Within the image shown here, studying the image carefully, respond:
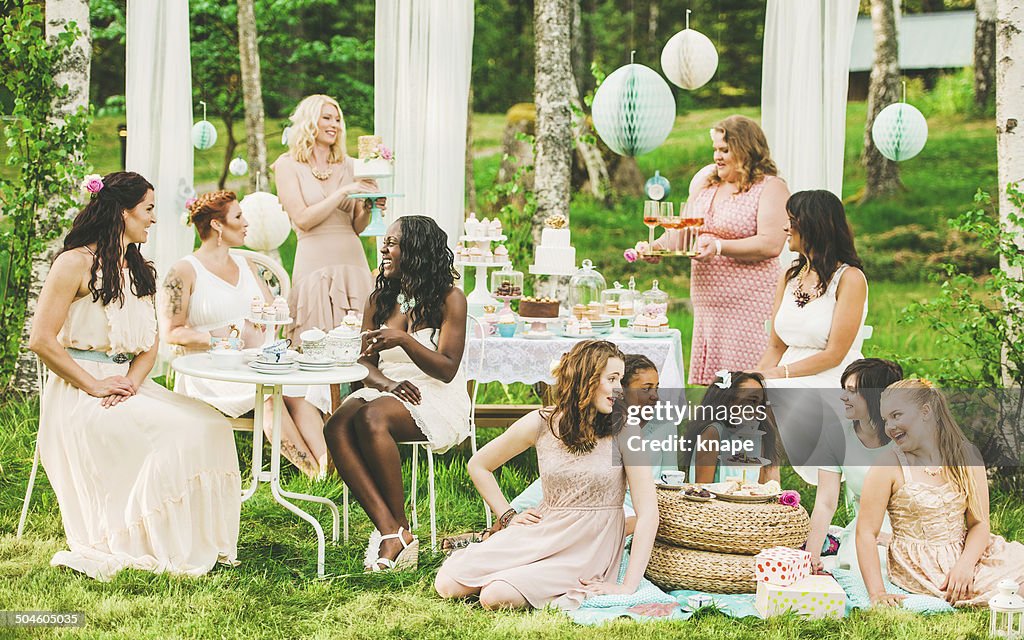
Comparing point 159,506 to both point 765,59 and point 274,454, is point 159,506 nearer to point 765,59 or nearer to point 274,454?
point 274,454

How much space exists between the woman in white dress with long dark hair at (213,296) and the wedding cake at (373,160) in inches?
25.4

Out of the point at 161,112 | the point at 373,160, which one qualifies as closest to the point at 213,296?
the point at 373,160

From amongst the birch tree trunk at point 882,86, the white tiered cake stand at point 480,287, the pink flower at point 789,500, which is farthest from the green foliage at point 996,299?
the birch tree trunk at point 882,86

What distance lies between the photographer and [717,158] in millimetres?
5082

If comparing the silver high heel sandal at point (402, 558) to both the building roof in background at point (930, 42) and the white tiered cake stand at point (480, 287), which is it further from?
the building roof in background at point (930, 42)

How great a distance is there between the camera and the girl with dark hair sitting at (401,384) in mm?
4145

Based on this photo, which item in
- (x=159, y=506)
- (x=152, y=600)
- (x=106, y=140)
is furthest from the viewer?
(x=106, y=140)

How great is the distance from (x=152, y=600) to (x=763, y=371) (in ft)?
7.89

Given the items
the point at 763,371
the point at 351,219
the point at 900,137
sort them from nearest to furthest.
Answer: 1. the point at 763,371
2. the point at 351,219
3. the point at 900,137

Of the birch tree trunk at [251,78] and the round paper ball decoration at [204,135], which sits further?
the birch tree trunk at [251,78]

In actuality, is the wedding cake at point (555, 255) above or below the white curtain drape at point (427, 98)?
below

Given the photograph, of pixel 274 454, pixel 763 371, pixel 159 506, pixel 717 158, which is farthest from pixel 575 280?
pixel 159 506

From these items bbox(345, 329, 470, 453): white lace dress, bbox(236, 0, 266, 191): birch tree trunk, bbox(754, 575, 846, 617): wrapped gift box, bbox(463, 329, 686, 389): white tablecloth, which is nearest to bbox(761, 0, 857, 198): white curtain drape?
bbox(463, 329, 686, 389): white tablecloth

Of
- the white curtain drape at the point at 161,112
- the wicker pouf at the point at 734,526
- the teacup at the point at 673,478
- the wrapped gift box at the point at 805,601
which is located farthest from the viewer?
the white curtain drape at the point at 161,112
